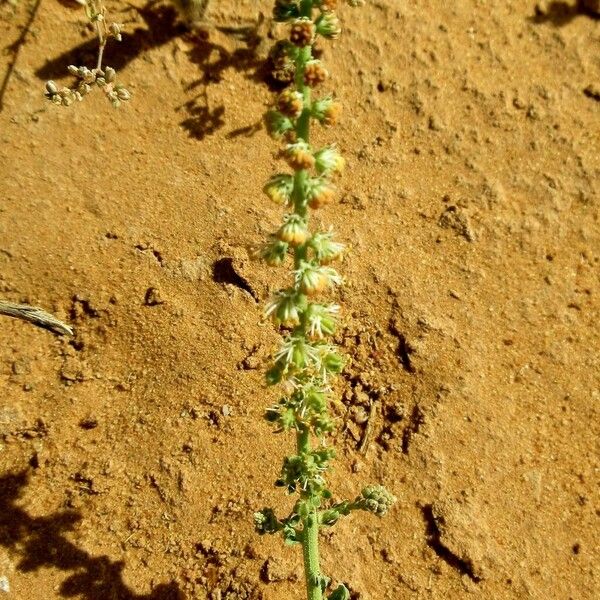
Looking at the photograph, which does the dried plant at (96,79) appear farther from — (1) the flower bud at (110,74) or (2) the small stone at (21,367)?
(2) the small stone at (21,367)

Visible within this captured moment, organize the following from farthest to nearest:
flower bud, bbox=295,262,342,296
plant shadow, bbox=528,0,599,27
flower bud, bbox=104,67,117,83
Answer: plant shadow, bbox=528,0,599,27
flower bud, bbox=104,67,117,83
flower bud, bbox=295,262,342,296

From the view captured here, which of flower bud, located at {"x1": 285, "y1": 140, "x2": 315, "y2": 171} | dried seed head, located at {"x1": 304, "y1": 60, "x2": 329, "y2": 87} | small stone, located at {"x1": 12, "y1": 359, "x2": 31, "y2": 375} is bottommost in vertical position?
small stone, located at {"x1": 12, "y1": 359, "x2": 31, "y2": 375}

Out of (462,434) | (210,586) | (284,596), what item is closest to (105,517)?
(210,586)

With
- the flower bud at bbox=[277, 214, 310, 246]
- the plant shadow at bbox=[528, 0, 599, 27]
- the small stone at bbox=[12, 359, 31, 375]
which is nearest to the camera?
the flower bud at bbox=[277, 214, 310, 246]

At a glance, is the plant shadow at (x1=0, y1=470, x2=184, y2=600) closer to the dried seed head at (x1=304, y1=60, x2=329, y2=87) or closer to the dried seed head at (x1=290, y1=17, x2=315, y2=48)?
the dried seed head at (x1=304, y1=60, x2=329, y2=87)

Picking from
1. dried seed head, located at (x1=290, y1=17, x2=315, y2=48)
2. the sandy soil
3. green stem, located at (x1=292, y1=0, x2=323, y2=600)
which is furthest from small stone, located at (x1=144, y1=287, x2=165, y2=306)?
dried seed head, located at (x1=290, y1=17, x2=315, y2=48)

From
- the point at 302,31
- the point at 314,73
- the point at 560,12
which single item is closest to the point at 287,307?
the point at 314,73

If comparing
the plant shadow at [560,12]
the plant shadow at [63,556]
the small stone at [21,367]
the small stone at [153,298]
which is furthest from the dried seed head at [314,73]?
the plant shadow at [560,12]

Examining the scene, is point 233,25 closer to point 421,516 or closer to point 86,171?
point 86,171
